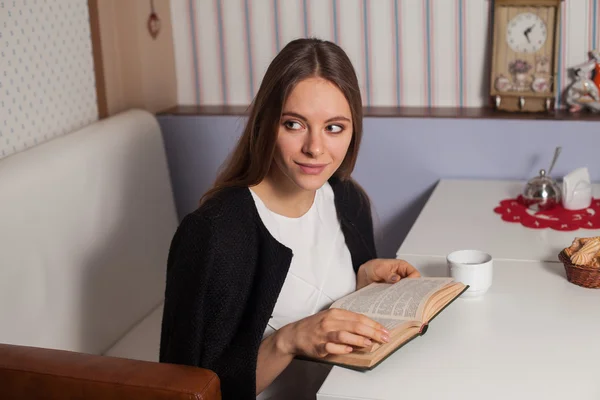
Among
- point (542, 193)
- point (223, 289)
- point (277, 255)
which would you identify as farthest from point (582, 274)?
point (223, 289)

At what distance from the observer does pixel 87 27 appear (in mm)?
2318

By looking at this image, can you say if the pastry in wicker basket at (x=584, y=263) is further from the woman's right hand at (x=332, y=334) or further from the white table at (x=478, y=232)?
the woman's right hand at (x=332, y=334)

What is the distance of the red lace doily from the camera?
1958mm

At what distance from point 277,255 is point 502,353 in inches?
16.8

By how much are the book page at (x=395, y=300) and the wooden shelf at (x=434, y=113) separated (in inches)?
33.0

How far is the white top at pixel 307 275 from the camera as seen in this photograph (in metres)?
1.60

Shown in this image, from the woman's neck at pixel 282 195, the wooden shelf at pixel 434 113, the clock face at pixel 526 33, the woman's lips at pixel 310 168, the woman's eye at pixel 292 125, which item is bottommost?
the woman's neck at pixel 282 195

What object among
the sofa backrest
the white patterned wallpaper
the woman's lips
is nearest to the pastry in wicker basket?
the woman's lips

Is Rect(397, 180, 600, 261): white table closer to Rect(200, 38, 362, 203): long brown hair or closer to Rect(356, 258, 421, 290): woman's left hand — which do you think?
Rect(356, 258, 421, 290): woman's left hand

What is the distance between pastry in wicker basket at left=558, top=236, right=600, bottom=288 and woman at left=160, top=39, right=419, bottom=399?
306mm

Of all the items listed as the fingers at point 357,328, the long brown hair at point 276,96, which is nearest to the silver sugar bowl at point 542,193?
the long brown hair at point 276,96

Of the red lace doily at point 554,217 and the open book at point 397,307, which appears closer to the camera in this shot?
the open book at point 397,307

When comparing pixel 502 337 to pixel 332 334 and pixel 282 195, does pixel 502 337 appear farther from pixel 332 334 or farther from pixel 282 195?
pixel 282 195

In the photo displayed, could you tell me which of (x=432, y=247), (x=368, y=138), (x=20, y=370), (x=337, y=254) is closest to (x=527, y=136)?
(x=368, y=138)
